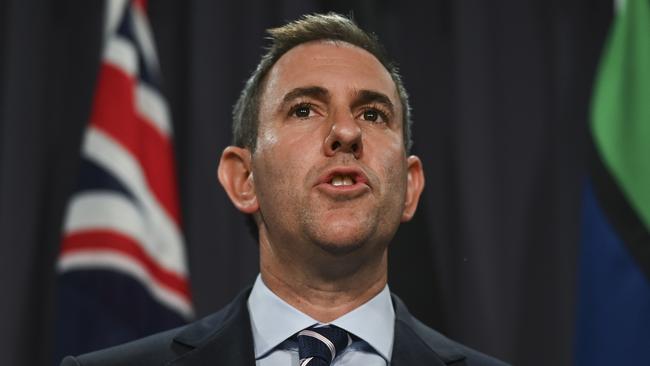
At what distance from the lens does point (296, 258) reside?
1462 mm

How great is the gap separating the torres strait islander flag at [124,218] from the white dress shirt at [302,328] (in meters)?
0.67

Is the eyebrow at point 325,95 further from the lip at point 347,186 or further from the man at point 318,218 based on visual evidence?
the lip at point 347,186

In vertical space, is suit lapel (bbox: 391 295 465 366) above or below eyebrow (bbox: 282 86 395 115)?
below

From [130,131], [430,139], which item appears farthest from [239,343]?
[430,139]

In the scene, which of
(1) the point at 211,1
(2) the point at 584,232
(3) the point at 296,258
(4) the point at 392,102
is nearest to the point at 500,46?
(2) the point at 584,232

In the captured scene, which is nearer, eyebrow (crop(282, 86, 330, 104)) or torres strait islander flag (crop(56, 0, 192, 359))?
eyebrow (crop(282, 86, 330, 104))

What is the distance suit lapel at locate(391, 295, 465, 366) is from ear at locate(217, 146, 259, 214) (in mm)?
315

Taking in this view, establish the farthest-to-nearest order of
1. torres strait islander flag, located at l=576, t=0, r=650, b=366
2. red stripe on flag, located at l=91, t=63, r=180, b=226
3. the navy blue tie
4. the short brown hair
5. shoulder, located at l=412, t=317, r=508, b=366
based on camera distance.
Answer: red stripe on flag, located at l=91, t=63, r=180, b=226, torres strait islander flag, located at l=576, t=0, r=650, b=366, the short brown hair, shoulder, located at l=412, t=317, r=508, b=366, the navy blue tie

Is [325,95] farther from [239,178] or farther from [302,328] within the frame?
[302,328]

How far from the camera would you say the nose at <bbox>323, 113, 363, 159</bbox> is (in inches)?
53.9

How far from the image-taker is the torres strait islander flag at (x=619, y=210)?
2.01 meters

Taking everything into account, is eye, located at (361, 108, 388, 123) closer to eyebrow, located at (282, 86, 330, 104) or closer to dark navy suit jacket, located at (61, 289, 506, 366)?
eyebrow, located at (282, 86, 330, 104)

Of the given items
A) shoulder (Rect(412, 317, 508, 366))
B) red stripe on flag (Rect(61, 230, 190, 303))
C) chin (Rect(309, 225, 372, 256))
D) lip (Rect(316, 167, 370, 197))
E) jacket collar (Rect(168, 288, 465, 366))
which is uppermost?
lip (Rect(316, 167, 370, 197))

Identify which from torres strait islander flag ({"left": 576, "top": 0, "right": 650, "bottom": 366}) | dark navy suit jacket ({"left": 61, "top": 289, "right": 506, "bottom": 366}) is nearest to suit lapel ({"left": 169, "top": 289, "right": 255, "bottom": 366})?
dark navy suit jacket ({"left": 61, "top": 289, "right": 506, "bottom": 366})
